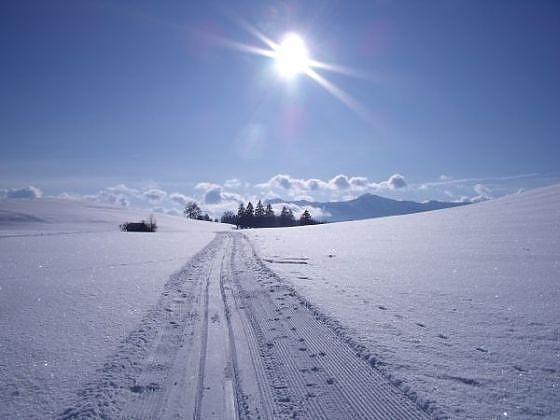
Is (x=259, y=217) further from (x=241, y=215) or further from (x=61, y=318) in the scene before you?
(x=61, y=318)

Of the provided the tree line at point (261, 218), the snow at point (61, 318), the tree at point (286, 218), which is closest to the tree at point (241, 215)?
the tree line at point (261, 218)

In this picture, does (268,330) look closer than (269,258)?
Yes

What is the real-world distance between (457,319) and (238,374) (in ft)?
14.5

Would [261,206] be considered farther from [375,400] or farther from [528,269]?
[375,400]

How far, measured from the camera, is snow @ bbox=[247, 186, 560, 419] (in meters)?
3.91

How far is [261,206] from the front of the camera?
321 feet

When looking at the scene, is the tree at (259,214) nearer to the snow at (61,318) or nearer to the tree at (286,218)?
the tree at (286,218)

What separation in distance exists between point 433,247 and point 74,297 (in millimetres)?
16088

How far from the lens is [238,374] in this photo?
4422 millimetres

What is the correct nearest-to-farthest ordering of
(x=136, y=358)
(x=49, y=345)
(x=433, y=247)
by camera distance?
(x=136, y=358) → (x=49, y=345) → (x=433, y=247)

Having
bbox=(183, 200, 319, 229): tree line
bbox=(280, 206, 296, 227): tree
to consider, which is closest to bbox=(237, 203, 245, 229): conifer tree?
bbox=(183, 200, 319, 229): tree line

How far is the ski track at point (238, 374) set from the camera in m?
3.66

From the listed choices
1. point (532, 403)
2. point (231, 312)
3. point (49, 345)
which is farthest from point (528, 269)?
point (49, 345)

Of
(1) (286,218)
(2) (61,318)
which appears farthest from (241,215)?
(2) (61,318)
